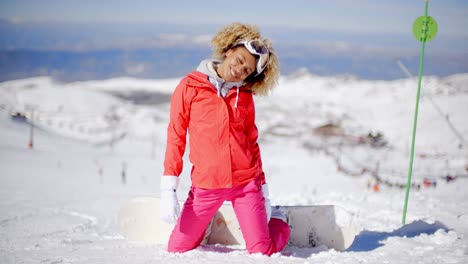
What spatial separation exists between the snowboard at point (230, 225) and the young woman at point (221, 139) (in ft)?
1.04

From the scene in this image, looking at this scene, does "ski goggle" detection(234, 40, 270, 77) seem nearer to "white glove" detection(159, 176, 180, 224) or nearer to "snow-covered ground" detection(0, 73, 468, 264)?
"white glove" detection(159, 176, 180, 224)

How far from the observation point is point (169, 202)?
8.22 ft

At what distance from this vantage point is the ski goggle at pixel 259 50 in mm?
2562

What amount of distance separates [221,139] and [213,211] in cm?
51

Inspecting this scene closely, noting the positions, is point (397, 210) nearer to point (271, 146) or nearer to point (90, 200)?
point (90, 200)

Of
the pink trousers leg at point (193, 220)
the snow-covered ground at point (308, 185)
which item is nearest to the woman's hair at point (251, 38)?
the pink trousers leg at point (193, 220)

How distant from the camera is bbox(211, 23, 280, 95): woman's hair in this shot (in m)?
2.65

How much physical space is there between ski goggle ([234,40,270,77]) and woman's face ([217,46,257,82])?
31mm

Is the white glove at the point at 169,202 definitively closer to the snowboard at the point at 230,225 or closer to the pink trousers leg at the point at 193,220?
the pink trousers leg at the point at 193,220

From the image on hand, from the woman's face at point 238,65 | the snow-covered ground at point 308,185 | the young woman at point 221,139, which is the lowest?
the snow-covered ground at point 308,185

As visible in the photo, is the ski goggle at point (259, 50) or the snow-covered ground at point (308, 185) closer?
the ski goggle at point (259, 50)

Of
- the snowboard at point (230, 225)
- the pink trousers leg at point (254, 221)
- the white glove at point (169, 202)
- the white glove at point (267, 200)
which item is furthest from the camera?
the snowboard at point (230, 225)

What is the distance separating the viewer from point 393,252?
9.11 ft

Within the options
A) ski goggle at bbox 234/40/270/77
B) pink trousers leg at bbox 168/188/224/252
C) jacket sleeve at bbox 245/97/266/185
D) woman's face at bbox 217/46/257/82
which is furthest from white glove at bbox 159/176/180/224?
ski goggle at bbox 234/40/270/77
